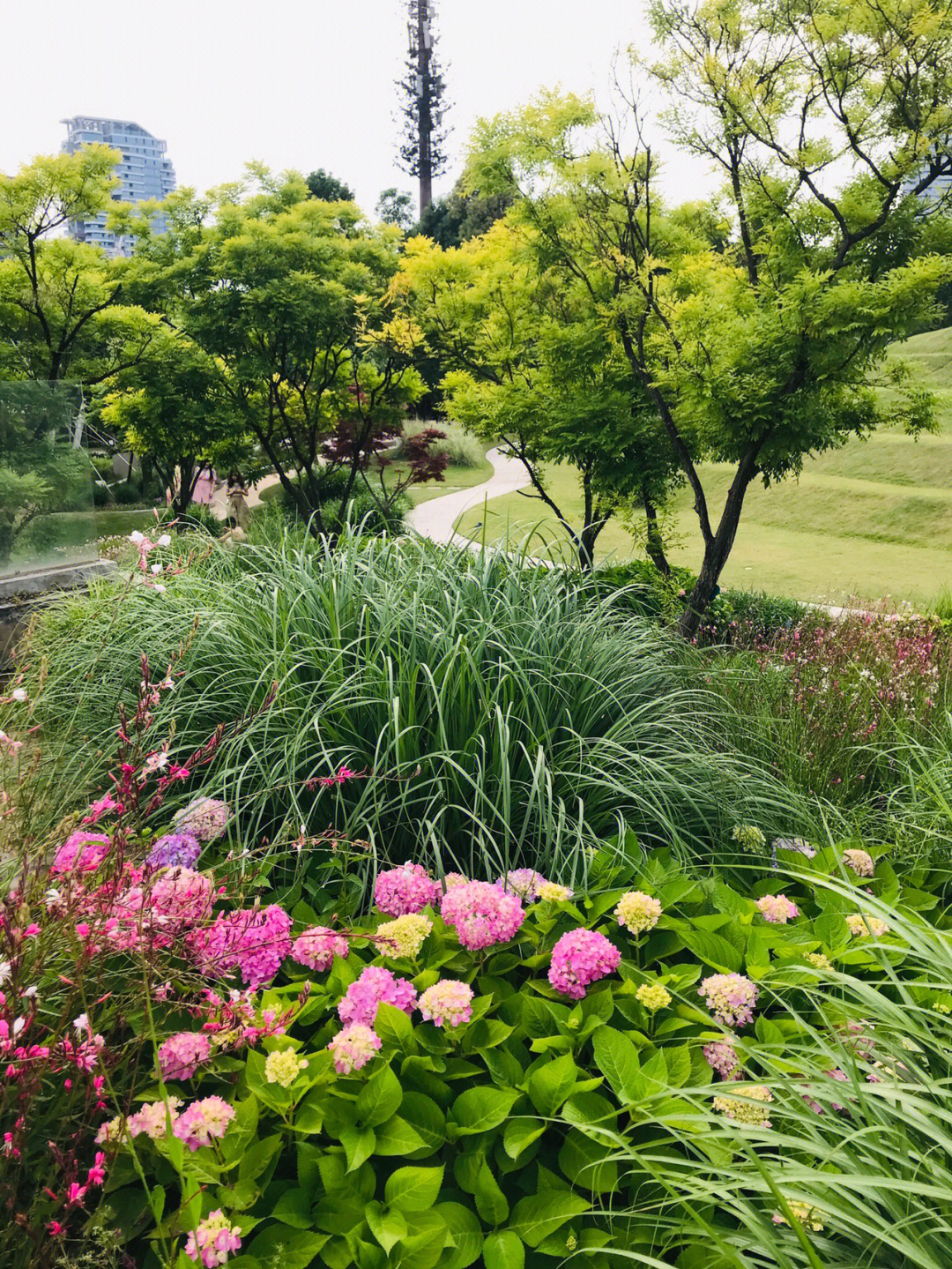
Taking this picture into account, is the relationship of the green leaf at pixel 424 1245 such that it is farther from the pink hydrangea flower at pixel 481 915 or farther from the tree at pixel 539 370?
the tree at pixel 539 370

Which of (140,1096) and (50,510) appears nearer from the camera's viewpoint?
(140,1096)

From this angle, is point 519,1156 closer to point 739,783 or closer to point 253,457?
point 739,783

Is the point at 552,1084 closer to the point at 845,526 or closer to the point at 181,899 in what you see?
the point at 181,899

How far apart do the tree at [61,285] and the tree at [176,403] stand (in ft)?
0.77

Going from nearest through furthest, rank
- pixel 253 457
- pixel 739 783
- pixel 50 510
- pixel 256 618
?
pixel 739 783, pixel 256 618, pixel 50 510, pixel 253 457

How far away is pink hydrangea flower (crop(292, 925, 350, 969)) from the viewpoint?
1.37m

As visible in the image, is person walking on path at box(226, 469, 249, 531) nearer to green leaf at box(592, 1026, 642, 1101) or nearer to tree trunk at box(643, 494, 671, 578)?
tree trunk at box(643, 494, 671, 578)

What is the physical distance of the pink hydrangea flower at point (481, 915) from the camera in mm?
1381

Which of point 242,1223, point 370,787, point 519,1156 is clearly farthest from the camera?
point 370,787

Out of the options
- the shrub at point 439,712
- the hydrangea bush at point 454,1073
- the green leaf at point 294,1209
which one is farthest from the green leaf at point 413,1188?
the shrub at point 439,712

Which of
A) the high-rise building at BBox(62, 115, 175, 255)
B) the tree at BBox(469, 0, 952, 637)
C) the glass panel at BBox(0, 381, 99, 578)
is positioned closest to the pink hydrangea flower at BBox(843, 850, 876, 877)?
the tree at BBox(469, 0, 952, 637)

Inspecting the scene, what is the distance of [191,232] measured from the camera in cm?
Result: 788

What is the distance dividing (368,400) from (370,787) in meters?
8.10

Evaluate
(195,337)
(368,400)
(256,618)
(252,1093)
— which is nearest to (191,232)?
(195,337)
